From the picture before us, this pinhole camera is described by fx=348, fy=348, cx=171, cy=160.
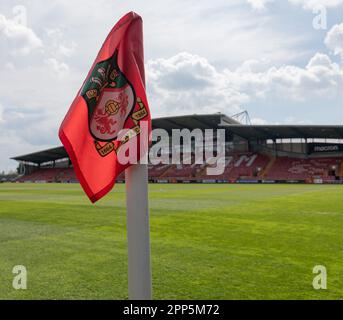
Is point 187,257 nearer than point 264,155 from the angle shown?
Yes

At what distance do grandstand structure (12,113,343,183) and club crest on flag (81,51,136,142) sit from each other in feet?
157

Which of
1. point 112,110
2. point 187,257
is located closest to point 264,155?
point 187,257

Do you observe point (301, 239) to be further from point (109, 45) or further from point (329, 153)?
point (329, 153)

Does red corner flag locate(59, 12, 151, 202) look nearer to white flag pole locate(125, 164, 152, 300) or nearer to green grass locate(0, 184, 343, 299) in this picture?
white flag pole locate(125, 164, 152, 300)

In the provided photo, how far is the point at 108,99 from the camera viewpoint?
10.3ft

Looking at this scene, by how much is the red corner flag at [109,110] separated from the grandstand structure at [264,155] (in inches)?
1882

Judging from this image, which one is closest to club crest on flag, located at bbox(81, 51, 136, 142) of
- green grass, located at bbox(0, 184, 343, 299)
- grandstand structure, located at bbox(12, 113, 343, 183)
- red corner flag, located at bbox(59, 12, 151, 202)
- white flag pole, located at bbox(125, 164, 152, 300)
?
red corner flag, located at bbox(59, 12, 151, 202)

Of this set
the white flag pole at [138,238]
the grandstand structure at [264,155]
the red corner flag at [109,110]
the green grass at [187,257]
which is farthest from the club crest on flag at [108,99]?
the grandstand structure at [264,155]

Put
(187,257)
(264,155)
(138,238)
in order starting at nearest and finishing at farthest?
(138,238)
(187,257)
(264,155)

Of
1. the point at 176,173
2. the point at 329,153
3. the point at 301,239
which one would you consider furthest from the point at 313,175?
the point at 301,239

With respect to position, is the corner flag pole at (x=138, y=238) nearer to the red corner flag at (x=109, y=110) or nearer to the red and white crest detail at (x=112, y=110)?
the red corner flag at (x=109, y=110)

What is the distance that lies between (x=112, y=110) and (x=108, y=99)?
11 centimetres

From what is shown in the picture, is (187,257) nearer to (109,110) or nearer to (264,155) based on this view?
(109,110)
